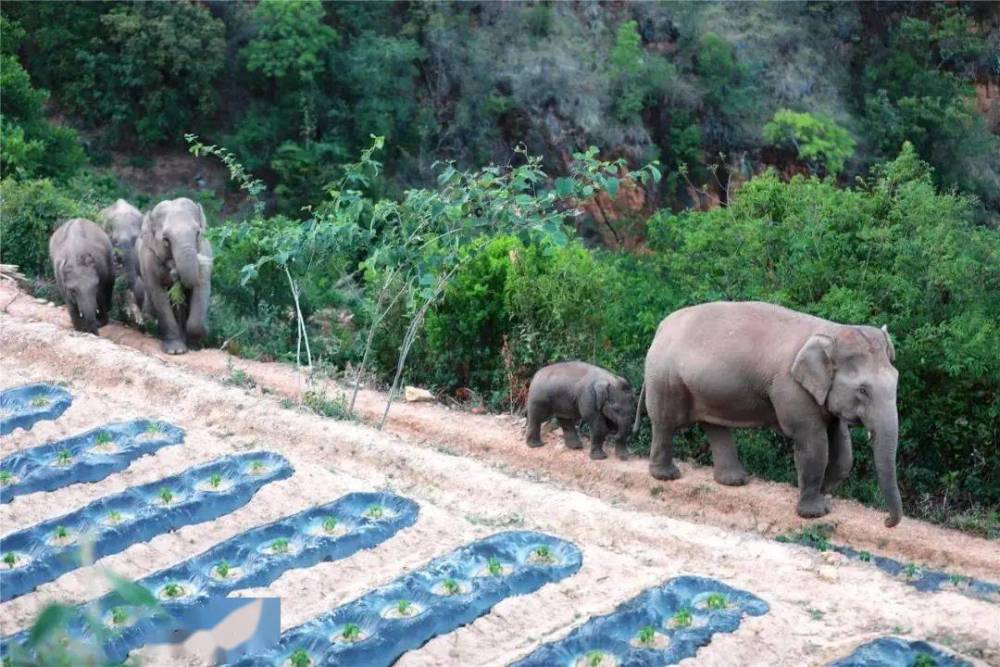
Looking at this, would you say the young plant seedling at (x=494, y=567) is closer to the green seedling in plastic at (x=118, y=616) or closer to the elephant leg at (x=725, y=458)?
the green seedling in plastic at (x=118, y=616)

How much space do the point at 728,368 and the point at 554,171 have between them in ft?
85.5

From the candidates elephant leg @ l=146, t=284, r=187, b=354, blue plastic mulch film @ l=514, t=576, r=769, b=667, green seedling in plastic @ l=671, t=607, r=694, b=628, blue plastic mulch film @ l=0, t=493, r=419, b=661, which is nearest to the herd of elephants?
blue plastic mulch film @ l=514, t=576, r=769, b=667

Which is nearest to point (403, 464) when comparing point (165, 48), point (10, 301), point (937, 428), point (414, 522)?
point (414, 522)

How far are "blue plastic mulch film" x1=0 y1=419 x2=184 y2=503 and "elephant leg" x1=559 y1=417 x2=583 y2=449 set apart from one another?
320cm

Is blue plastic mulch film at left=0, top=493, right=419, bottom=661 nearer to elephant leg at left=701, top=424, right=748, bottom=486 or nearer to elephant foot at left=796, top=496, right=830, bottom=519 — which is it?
elephant leg at left=701, top=424, right=748, bottom=486

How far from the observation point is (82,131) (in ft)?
111

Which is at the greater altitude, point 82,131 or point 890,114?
point 890,114

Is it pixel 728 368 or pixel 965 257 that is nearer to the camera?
pixel 728 368

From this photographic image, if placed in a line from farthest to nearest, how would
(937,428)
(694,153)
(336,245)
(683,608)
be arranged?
(694,153)
(336,245)
(937,428)
(683,608)

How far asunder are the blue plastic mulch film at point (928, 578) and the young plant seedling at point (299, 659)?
149 inches

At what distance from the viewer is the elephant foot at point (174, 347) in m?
14.0

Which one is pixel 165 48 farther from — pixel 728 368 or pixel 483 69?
pixel 728 368

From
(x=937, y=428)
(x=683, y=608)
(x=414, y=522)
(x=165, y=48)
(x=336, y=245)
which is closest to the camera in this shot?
(x=683, y=608)

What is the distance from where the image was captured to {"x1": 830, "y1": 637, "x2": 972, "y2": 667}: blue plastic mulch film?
709cm
